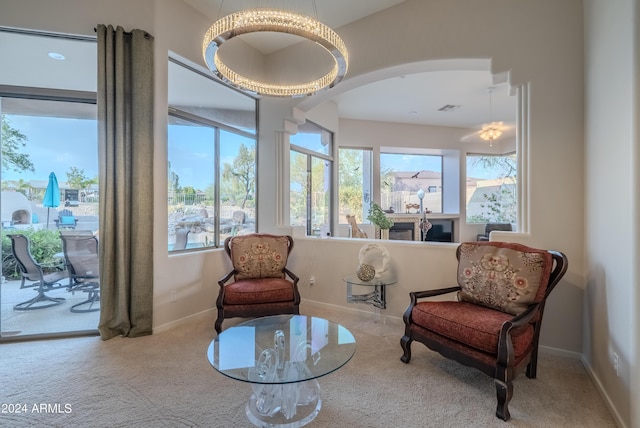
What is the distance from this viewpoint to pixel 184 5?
128 inches

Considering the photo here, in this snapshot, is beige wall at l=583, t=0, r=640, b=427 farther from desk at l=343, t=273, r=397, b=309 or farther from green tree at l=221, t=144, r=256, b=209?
green tree at l=221, t=144, r=256, b=209

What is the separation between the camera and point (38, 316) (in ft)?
10.2

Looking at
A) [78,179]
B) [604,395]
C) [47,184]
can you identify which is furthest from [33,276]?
[604,395]

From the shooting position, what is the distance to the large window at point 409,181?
704 cm

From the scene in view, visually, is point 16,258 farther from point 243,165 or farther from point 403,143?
point 403,143

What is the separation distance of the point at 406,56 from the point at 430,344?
2907 mm

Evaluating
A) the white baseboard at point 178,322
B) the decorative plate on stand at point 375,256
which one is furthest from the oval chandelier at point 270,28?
the white baseboard at point 178,322

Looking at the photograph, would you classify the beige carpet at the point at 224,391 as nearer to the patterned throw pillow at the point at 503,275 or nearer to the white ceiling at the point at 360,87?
the patterned throw pillow at the point at 503,275

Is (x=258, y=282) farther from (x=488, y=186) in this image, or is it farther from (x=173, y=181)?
(x=488, y=186)

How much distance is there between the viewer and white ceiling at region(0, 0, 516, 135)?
9.35 feet

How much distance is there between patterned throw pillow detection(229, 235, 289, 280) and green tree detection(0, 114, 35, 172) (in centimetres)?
219

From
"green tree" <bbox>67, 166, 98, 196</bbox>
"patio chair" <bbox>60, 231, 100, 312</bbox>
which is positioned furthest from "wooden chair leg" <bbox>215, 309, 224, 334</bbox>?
"green tree" <bbox>67, 166, 98, 196</bbox>

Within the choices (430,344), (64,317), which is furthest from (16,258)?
(430,344)

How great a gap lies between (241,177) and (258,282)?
171cm
